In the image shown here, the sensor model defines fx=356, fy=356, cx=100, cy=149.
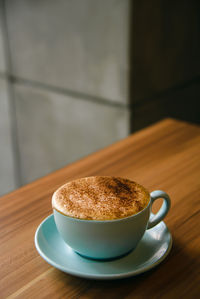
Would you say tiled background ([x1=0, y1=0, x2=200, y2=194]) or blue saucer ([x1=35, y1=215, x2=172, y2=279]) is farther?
tiled background ([x1=0, y1=0, x2=200, y2=194])

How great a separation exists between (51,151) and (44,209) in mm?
1510

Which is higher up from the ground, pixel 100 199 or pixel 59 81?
pixel 100 199

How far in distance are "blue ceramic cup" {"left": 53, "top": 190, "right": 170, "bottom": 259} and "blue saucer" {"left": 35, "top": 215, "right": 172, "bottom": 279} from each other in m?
0.01

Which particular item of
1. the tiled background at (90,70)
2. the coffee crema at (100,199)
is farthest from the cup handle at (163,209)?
the tiled background at (90,70)

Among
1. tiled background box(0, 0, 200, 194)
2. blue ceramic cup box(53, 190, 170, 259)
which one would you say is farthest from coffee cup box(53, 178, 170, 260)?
tiled background box(0, 0, 200, 194)

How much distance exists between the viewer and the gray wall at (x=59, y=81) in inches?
63.7

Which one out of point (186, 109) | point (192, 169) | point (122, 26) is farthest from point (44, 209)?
point (186, 109)

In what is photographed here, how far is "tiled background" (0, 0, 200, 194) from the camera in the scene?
157cm

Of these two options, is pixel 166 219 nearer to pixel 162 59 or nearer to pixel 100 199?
pixel 100 199

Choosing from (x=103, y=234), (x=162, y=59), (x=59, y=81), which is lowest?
(x=59, y=81)

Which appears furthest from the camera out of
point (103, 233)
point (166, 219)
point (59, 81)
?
point (59, 81)

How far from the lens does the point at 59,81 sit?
1.88 meters

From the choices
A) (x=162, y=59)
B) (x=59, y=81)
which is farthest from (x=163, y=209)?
(x=59, y=81)

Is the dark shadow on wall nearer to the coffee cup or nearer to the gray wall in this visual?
the gray wall
